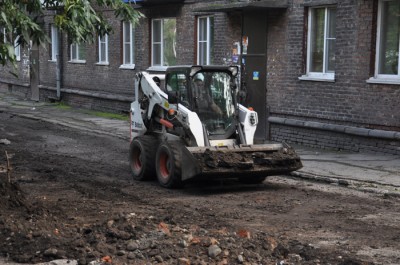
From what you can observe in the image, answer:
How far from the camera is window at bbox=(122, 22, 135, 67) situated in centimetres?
2344

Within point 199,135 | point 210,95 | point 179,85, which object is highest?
point 179,85

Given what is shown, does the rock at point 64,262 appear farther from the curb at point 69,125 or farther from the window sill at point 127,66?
the window sill at point 127,66

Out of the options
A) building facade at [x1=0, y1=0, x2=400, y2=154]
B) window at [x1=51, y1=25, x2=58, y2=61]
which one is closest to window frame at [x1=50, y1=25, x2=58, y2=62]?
window at [x1=51, y1=25, x2=58, y2=61]

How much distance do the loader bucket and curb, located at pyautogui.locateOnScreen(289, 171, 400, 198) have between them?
105 cm

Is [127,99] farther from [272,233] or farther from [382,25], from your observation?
[272,233]

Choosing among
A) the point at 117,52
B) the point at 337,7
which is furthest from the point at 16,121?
the point at 337,7

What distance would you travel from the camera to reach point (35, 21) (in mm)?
8586

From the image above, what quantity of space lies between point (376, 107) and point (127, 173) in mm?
5397

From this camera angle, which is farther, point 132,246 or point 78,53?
point 78,53

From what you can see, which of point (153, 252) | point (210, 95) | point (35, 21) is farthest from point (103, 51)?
point (153, 252)

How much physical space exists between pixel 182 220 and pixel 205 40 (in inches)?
462

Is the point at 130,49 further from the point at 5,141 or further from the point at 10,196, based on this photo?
the point at 10,196

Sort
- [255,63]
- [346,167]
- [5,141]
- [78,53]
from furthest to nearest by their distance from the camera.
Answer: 1. [78,53]
2. [255,63]
3. [5,141]
4. [346,167]

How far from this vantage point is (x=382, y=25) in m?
14.1
